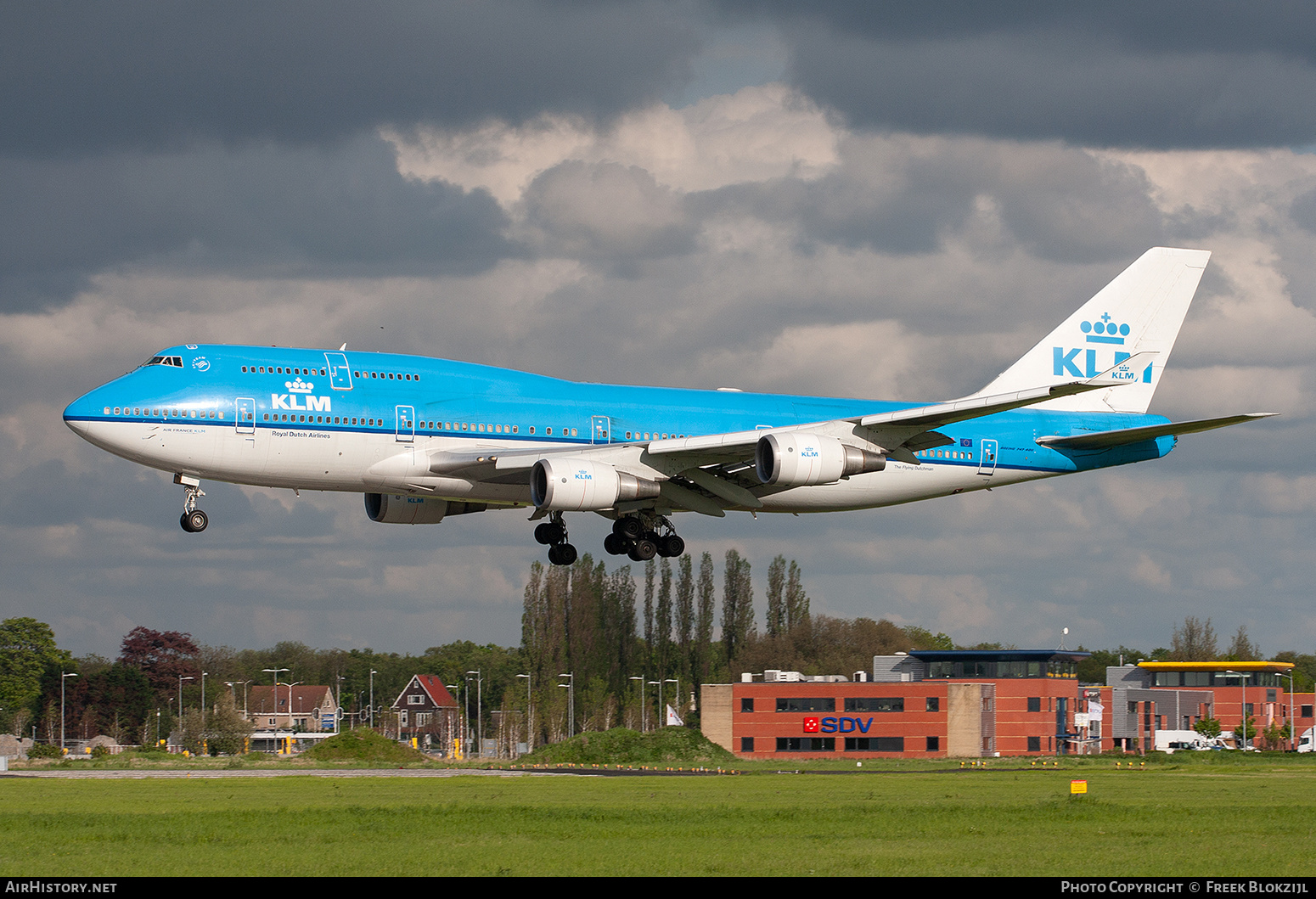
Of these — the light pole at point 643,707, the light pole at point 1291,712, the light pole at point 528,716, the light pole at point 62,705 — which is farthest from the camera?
the light pole at point 62,705

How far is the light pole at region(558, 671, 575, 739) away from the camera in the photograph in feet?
405

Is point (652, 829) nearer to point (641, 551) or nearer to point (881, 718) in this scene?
point (641, 551)

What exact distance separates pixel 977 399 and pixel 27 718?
129210 mm

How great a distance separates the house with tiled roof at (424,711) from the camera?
613 feet

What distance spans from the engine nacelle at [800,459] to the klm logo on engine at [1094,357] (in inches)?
651

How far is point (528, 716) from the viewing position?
132875 millimetres

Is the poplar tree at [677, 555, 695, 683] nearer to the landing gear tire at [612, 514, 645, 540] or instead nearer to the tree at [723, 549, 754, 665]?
the tree at [723, 549, 754, 665]

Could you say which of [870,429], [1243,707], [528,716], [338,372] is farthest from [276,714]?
[870,429]

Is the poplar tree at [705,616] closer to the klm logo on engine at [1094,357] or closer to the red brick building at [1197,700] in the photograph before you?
the red brick building at [1197,700]

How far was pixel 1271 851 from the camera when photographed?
108ft

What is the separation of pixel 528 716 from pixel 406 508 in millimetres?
84493

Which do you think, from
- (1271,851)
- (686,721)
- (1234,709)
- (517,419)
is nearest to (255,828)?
(517,419)

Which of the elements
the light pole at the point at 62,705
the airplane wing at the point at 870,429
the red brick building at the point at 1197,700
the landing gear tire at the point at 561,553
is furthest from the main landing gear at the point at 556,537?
the light pole at the point at 62,705
